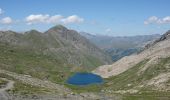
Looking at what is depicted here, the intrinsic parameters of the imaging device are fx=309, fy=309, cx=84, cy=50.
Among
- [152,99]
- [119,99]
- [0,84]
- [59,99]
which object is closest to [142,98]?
[152,99]

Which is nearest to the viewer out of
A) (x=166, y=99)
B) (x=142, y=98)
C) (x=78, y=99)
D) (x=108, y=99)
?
(x=78, y=99)

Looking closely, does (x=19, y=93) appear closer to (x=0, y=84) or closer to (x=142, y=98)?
(x=0, y=84)

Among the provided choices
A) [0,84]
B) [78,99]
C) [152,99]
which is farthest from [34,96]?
[152,99]

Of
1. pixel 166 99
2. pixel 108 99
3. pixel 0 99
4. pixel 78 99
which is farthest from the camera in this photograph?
pixel 166 99

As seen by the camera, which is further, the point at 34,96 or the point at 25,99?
the point at 34,96

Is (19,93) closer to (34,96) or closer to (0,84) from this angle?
(34,96)

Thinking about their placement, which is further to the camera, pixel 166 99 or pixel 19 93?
pixel 166 99

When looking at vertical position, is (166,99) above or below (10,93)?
below

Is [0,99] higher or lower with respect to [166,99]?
higher

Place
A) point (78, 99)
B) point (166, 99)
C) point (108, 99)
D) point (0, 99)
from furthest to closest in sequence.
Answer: point (166, 99) → point (108, 99) → point (78, 99) → point (0, 99)
